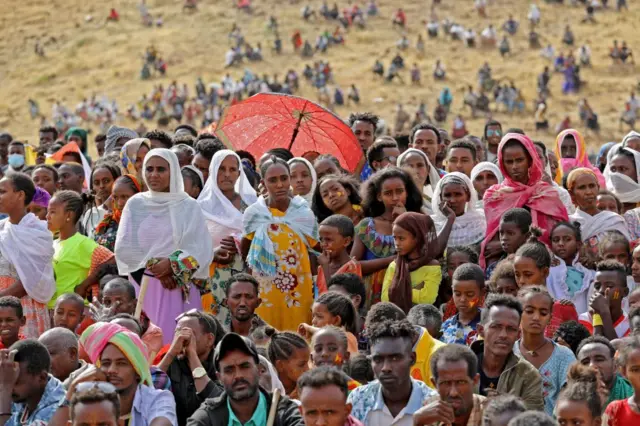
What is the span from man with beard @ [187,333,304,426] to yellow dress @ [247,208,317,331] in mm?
2841

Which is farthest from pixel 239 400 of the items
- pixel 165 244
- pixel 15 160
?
pixel 15 160

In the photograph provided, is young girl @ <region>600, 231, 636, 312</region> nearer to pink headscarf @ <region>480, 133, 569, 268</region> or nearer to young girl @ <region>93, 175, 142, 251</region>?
pink headscarf @ <region>480, 133, 569, 268</region>

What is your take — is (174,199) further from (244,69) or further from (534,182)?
(244,69)

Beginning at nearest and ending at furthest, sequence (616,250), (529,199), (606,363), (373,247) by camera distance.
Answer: (606,363) → (616,250) → (373,247) → (529,199)

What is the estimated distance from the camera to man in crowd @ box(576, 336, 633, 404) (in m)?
8.89

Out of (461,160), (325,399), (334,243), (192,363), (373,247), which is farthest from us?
(461,160)

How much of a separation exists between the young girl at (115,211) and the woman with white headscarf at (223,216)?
556 millimetres

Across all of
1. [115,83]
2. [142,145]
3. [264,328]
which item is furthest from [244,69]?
[264,328]

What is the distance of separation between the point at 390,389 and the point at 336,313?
1700 millimetres

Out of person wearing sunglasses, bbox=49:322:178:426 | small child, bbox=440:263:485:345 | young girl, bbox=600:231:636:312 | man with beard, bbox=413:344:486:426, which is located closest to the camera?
man with beard, bbox=413:344:486:426

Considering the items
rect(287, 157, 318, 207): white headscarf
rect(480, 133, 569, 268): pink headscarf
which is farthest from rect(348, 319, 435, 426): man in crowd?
rect(287, 157, 318, 207): white headscarf

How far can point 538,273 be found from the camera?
1012 cm

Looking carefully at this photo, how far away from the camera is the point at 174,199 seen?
1092cm

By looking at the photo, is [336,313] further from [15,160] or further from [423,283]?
[15,160]
